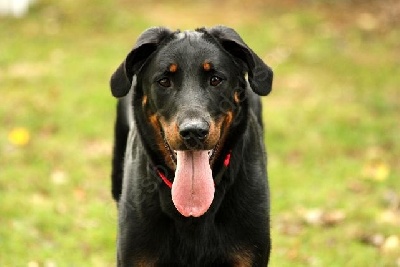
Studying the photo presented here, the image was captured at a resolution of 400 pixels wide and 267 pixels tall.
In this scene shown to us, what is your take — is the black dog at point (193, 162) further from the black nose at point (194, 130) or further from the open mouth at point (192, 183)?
the black nose at point (194, 130)

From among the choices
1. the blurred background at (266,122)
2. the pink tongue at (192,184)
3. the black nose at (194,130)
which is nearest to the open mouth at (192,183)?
the pink tongue at (192,184)

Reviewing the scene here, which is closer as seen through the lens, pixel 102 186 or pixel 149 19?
pixel 102 186

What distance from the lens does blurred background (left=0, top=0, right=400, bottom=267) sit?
652 cm

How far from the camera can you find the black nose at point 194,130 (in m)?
3.86

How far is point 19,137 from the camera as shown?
340 inches

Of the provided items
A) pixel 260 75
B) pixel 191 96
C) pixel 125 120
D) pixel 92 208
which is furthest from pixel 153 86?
pixel 92 208

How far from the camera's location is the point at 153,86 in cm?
421

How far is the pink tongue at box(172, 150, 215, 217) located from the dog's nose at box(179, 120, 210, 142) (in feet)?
0.79

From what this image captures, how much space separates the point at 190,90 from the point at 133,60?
1.51 feet

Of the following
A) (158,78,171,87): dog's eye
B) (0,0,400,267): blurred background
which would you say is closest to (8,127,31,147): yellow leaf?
(0,0,400,267): blurred background

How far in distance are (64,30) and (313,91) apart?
453 centimetres

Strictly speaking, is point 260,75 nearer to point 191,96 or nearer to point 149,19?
point 191,96

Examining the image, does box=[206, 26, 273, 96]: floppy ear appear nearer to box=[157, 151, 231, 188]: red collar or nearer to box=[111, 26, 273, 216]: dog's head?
box=[111, 26, 273, 216]: dog's head

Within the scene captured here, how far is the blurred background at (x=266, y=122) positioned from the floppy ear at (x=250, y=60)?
2174 millimetres
